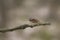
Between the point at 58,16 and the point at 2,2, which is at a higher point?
the point at 2,2

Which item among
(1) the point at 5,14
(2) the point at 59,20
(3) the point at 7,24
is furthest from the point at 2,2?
(2) the point at 59,20

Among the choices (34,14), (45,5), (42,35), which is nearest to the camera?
(42,35)

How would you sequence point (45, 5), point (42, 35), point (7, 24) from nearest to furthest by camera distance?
point (42, 35) < point (7, 24) < point (45, 5)

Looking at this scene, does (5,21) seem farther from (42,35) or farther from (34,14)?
(42,35)

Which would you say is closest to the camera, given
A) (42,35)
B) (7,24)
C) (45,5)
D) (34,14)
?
(42,35)

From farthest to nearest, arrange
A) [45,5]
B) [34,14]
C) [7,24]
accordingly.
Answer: [45,5] < [34,14] < [7,24]

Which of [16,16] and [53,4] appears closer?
[16,16]

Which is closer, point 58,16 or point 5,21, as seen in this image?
point 5,21

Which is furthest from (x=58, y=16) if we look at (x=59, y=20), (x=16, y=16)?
(x=16, y=16)

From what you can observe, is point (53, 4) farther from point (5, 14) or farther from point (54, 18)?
point (5, 14)
